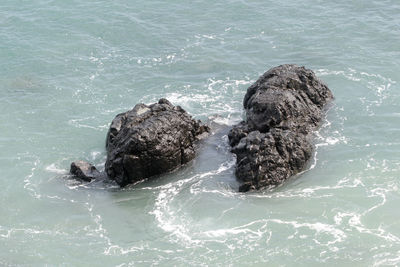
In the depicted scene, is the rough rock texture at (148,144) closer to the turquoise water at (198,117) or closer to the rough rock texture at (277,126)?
the turquoise water at (198,117)

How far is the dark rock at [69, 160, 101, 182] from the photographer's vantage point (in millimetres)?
32938

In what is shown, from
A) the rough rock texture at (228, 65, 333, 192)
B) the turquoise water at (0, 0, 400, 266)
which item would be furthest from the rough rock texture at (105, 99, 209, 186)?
the rough rock texture at (228, 65, 333, 192)

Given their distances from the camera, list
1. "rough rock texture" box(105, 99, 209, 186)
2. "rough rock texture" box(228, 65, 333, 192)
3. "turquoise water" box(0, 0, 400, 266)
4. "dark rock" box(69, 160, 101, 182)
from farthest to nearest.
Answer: "dark rock" box(69, 160, 101, 182), "rough rock texture" box(105, 99, 209, 186), "rough rock texture" box(228, 65, 333, 192), "turquoise water" box(0, 0, 400, 266)

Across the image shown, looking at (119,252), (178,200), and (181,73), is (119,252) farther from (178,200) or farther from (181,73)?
(181,73)

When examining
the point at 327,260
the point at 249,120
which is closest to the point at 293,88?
the point at 249,120

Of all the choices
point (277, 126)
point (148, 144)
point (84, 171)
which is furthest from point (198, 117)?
point (84, 171)

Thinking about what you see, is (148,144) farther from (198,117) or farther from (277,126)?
(277,126)

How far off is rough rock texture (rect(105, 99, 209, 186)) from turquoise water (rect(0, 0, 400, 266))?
0.75m

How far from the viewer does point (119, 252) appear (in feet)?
92.9

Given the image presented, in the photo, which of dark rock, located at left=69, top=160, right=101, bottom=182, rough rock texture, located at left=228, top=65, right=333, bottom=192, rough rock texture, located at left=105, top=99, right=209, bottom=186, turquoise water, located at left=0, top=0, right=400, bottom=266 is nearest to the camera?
turquoise water, located at left=0, top=0, right=400, bottom=266

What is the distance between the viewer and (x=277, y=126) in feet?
114

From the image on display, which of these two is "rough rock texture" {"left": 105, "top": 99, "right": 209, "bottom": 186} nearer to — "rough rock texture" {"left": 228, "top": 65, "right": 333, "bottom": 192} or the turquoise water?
the turquoise water

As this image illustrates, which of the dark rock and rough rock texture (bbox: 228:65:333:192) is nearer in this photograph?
rough rock texture (bbox: 228:65:333:192)

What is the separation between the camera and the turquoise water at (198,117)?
28.6 m
